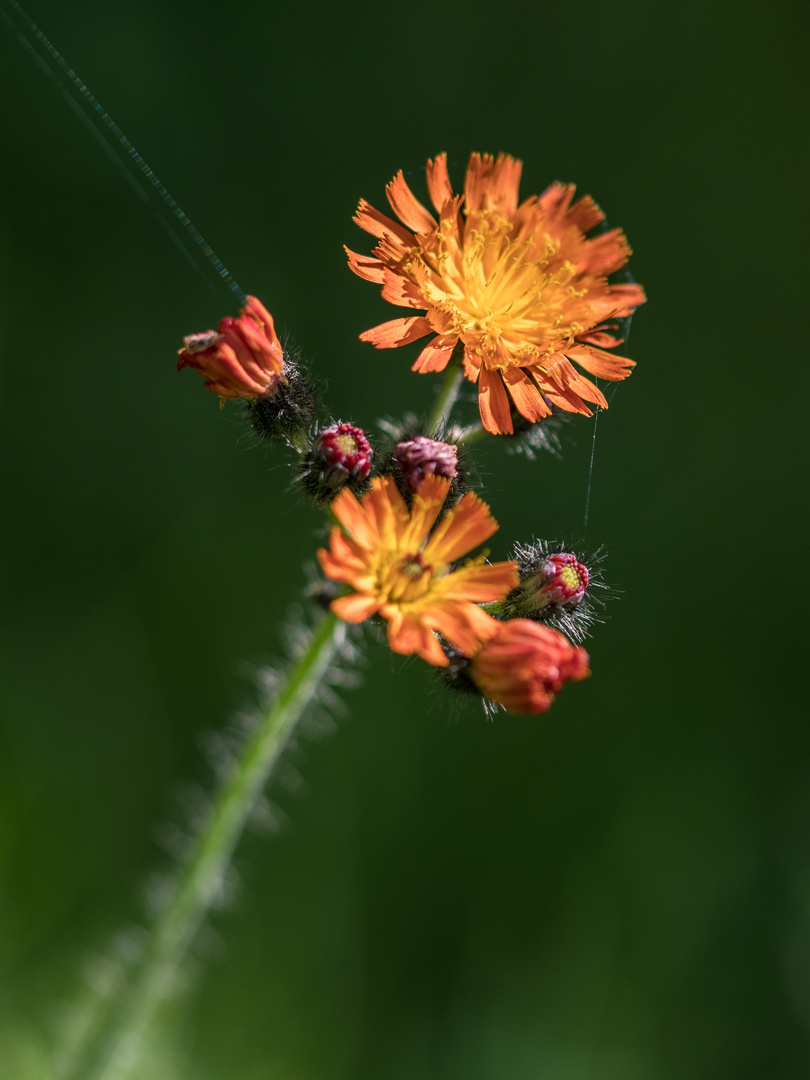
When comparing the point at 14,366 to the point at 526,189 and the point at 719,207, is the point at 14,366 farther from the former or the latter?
the point at 719,207

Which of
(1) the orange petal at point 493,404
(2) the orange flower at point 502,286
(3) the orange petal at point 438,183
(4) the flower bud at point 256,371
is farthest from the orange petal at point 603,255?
(4) the flower bud at point 256,371

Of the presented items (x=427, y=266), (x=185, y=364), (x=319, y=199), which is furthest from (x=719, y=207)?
(x=185, y=364)

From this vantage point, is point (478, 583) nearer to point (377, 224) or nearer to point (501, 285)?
point (501, 285)

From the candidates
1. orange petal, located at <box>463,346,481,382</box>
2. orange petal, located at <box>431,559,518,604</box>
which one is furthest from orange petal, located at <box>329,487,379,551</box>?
orange petal, located at <box>463,346,481,382</box>

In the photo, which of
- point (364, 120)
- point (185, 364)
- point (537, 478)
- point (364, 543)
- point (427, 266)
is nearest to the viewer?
point (364, 543)

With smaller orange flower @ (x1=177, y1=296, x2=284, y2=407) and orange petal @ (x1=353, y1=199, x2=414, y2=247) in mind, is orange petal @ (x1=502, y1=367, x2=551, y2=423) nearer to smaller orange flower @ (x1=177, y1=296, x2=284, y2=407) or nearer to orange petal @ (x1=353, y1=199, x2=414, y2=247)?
orange petal @ (x1=353, y1=199, x2=414, y2=247)

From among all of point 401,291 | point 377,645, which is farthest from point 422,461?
point 377,645

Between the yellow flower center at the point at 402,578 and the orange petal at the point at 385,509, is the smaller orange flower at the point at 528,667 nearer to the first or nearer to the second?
the yellow flower center at the point at 402,578

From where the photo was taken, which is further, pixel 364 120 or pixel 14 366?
pixel 364 120
